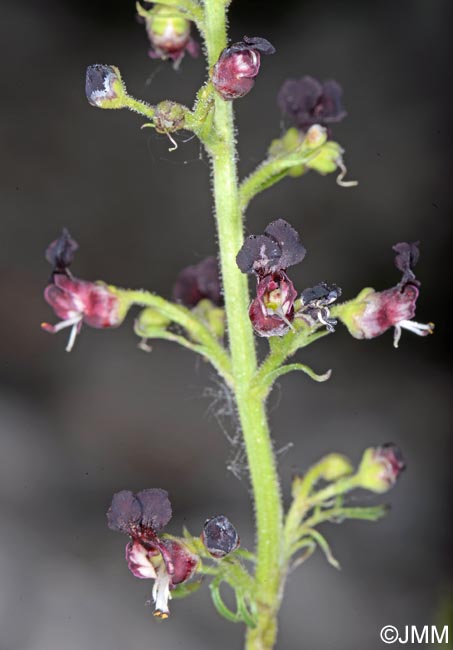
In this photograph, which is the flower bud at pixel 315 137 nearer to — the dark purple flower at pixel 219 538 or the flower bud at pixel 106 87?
the flower bud at pixel 106 87

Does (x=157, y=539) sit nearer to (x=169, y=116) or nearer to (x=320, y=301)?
(x=320, y=301)

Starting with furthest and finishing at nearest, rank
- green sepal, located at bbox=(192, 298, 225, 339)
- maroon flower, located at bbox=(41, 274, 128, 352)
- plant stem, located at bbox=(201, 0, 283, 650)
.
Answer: green sepal, located at bbox=(192, 298, 225, 339) < maroon flower, located at bbox=(41, 274, 128, 352) < plant stem, located at bbox=(201, 0, 283, 650)

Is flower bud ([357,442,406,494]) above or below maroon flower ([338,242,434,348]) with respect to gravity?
below

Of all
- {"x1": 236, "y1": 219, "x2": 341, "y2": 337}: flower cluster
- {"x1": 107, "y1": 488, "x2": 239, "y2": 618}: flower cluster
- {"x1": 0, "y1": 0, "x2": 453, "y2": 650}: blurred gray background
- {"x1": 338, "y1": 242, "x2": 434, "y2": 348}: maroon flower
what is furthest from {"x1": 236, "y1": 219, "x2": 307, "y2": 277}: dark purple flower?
{"x1": 0, "y1": 0, "x2": 453, "y2": 650}: blurred gray background

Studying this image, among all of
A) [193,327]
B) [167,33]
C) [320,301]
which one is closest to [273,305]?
[320,301]

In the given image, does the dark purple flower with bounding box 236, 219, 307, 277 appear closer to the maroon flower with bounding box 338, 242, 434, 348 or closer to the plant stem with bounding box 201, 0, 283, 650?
the plant stem with bounding box 201, 0, 283, 650
